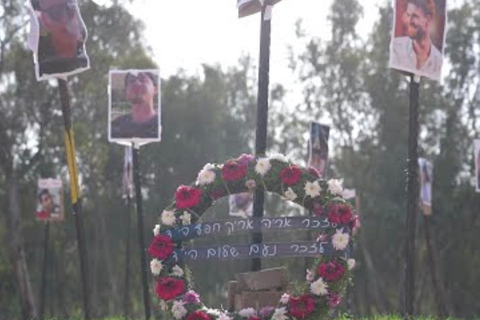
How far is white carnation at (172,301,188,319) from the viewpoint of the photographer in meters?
8.95

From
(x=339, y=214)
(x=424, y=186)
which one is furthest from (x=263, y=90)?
(x=424, y=186)

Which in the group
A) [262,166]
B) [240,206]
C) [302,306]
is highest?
[262,166]

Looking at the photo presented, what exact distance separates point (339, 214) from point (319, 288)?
2.45 ft

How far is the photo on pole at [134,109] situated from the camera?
613 inches

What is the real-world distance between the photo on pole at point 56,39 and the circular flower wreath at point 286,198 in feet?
11.4

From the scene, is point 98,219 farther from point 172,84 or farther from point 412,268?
point 412,268

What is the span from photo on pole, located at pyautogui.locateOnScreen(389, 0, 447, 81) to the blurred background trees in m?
22.5

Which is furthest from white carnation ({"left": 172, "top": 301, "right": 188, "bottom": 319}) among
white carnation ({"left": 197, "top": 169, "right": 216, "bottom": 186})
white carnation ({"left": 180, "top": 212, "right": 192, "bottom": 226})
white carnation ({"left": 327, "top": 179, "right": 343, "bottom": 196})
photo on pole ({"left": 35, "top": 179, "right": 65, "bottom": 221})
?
photo on pole ({"left": 35, "top": 179, "right": 65, "bottom": 221})

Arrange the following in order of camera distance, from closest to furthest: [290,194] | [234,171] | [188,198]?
[290,194], [234,171], [188,198]

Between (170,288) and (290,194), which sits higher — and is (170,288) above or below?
A: below

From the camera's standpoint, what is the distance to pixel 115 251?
1599 inches

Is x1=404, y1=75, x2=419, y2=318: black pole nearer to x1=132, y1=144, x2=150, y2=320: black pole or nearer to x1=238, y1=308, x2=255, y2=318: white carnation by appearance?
x1=238, y1=308, x2=255, y2=318: white carnation

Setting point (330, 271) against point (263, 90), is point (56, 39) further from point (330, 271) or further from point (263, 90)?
point (330, 271)

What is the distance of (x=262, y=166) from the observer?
926cm
